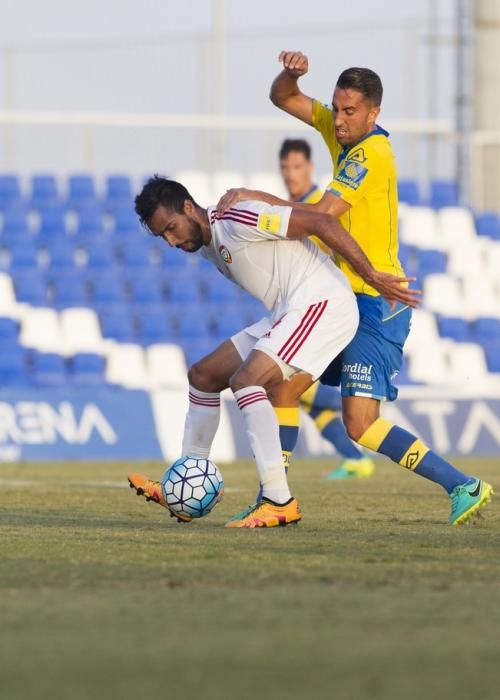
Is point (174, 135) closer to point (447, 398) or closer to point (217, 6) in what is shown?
point (217, 6)

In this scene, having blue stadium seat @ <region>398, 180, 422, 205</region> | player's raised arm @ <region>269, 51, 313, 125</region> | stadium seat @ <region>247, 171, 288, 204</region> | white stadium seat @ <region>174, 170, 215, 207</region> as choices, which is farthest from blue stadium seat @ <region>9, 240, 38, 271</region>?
player's raised arm @ <region>269, 51, 313, 125</region>

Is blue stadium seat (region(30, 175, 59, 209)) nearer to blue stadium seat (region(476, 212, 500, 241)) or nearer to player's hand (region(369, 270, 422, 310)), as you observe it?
blue stadium seat (region(476, 212, 500, 241))

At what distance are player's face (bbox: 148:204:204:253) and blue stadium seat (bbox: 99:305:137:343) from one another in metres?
10.5

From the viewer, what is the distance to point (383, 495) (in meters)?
10.3

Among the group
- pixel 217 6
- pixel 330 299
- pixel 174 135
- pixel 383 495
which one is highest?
pixel 217 6

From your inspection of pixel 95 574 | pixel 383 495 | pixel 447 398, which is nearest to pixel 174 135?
pixel 447 398

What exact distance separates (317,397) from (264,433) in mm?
4960

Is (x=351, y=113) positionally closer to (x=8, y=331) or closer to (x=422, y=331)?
(x=8, y=331)

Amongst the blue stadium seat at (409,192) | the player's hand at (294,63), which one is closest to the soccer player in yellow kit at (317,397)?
the player's hand at (294,63)

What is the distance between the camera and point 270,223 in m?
7.03

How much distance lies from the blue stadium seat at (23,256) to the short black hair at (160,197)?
11.5 m

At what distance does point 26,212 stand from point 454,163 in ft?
21.9

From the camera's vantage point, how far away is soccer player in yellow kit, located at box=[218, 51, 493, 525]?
7316mm

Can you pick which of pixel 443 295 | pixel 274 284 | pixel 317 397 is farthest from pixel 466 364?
pixel 274 284
